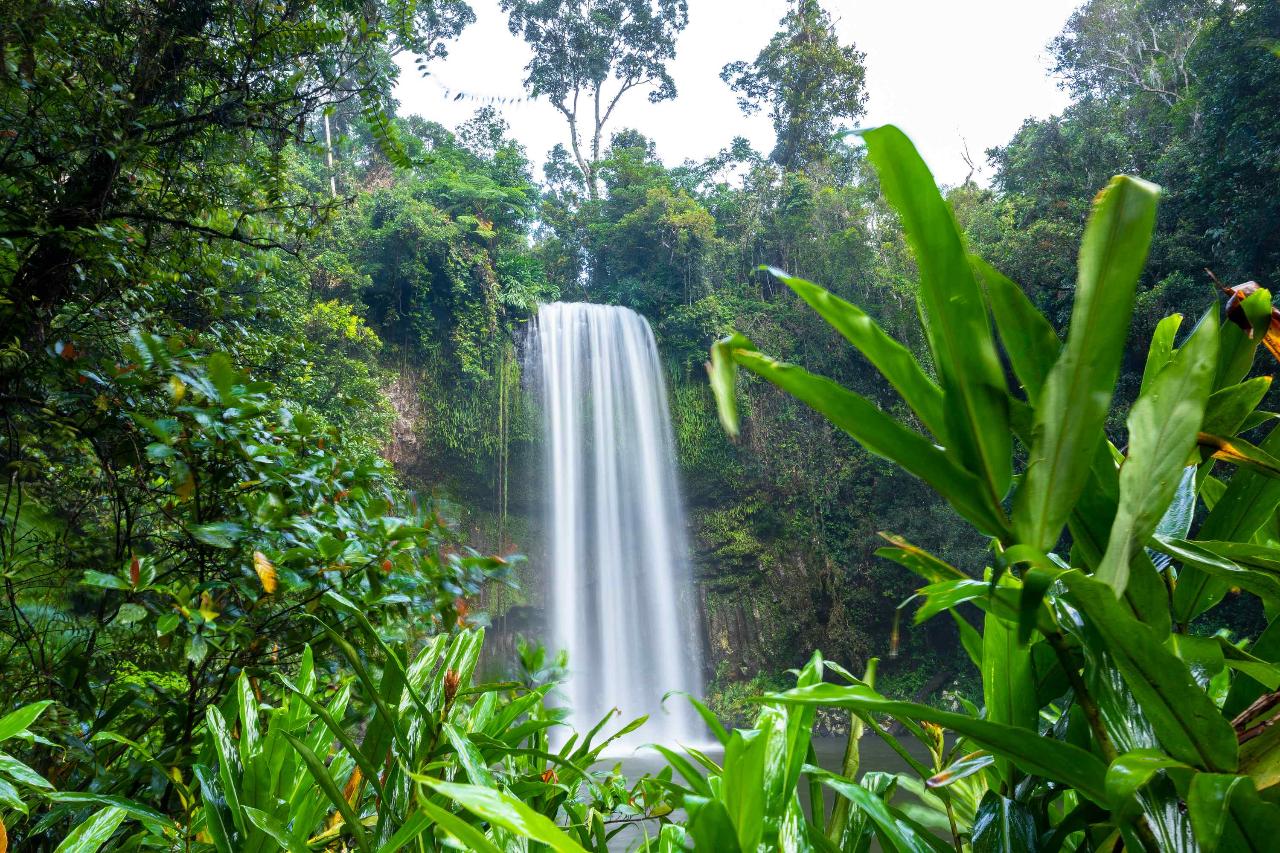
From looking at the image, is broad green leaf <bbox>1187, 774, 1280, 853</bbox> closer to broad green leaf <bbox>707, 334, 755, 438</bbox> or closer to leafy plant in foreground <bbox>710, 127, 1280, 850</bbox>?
leafy plant in foreground <bbox>710, 127, 1280, 850</bbox>

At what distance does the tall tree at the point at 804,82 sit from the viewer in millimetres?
15703

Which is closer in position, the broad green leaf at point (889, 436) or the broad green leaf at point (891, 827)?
the broad green leaf at point (889, 436)

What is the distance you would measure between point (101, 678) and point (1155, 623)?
2.02 m

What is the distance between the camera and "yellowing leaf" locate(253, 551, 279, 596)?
101cm

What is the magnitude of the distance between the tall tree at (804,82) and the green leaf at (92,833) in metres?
17.0

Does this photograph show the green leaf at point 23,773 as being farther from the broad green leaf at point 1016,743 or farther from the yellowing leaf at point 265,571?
the broad green leaf at point 1016,743

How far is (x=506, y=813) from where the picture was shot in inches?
11.5

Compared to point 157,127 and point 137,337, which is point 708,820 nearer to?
point 137,337

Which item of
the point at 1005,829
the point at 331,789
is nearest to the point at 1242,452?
the point at 1005,829

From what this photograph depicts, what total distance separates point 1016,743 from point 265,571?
99cm

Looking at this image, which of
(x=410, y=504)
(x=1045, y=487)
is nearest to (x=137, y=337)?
(x=410, y=504)

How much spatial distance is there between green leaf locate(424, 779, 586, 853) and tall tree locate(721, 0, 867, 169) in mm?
17102

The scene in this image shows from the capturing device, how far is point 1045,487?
34cm

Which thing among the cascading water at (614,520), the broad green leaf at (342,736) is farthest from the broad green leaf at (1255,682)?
the cascading water at (614,520)
